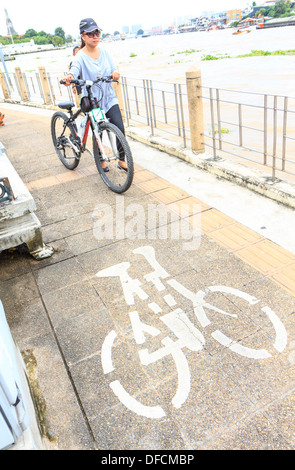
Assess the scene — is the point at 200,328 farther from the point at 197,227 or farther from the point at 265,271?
the point at 197,227

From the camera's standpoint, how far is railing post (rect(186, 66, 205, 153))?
17.5 ft

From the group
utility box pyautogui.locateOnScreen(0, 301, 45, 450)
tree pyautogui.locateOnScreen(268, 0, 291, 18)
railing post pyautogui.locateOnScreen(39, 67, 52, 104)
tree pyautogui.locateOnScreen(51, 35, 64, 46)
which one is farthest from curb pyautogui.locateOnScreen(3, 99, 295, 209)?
tree pyautogui.locateOnScreen(51, 35, 64, 46)

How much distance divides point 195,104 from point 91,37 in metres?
1.69

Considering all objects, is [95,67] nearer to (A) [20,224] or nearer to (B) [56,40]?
(A) [20,224]

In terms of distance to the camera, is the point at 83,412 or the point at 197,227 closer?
the point at 83,412

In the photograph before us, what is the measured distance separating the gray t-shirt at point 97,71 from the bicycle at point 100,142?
0.20 meters

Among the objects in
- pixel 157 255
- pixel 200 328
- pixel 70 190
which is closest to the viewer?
pixel 200 328

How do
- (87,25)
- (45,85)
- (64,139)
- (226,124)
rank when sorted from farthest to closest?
(45,85) → (226,124) → (64,139) → (87,25)

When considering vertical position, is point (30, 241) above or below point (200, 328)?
above

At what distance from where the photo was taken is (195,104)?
5.49 meters

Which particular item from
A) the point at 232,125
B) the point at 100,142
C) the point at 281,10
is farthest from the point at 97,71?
the point at 281,10

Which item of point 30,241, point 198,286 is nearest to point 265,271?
point 198,286

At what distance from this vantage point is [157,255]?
3.61m
